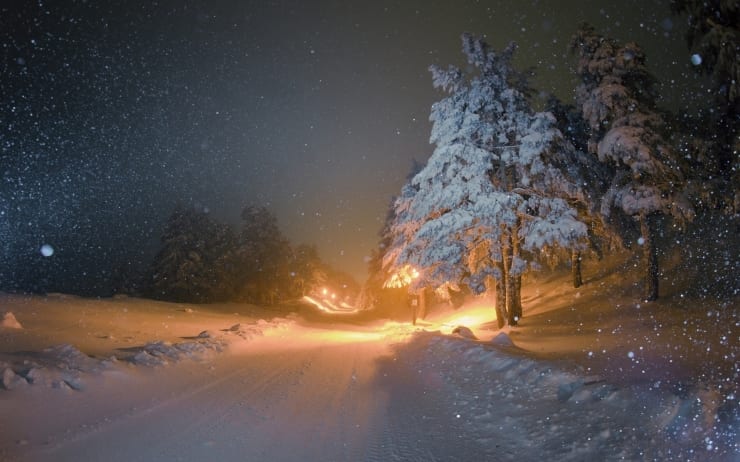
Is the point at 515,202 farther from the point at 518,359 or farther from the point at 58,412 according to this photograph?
the point at 58,412

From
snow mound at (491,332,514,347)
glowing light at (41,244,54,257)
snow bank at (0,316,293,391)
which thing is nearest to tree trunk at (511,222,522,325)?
snow mound at (491,332,514,347)

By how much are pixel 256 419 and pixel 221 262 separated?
47560mm

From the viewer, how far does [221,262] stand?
167ft

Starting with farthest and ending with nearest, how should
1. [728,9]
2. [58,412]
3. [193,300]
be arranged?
[193,300], [728,9], [58,412]

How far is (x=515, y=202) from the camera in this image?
49.3ft

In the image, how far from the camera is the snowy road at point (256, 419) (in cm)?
520

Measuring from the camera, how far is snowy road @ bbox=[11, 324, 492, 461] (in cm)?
520

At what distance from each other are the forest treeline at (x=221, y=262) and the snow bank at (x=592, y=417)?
44332mm

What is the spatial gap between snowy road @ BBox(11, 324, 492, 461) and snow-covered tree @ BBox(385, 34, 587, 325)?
7324 mm

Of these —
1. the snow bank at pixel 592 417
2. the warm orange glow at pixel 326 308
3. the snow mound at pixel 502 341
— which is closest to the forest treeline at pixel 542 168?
the snow mound at pixel 502 341

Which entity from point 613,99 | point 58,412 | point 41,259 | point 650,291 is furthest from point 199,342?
point 41,259

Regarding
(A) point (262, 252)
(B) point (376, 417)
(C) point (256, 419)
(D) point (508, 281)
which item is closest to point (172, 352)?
(C) point (256, 419)

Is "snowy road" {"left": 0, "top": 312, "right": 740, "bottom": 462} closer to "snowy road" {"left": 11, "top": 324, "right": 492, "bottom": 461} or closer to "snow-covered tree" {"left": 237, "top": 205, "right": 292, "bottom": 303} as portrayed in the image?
"snowy road" {"left": 11, "top": 324, "right": 492, "bottom": 461}

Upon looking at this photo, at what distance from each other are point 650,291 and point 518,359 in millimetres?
10828
